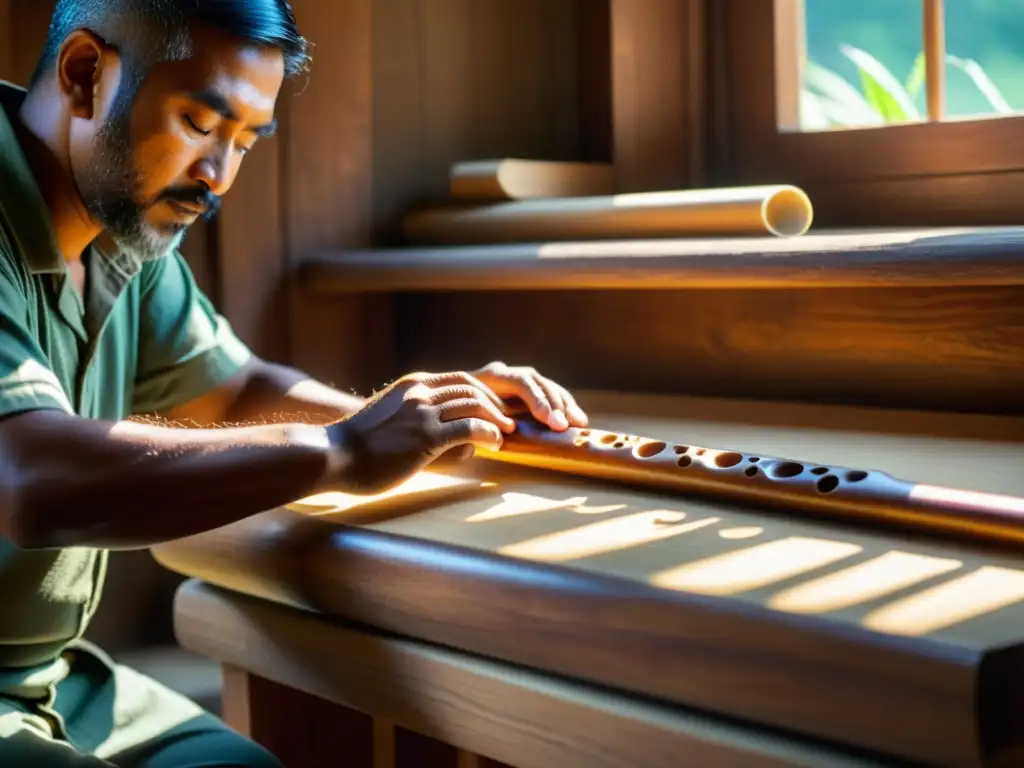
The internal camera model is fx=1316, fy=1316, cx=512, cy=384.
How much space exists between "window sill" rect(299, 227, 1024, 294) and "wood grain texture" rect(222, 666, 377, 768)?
0.53m

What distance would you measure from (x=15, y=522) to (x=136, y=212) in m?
0.32

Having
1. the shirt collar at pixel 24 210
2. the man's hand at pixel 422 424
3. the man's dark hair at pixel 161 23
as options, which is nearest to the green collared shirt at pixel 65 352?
the shirt collar at pixel 24 210

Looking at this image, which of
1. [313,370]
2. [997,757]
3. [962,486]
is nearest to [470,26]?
[313,370]

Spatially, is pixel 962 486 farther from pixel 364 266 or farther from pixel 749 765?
A: pixel 364 266

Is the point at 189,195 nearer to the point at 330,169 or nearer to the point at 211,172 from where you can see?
the point at 211,172

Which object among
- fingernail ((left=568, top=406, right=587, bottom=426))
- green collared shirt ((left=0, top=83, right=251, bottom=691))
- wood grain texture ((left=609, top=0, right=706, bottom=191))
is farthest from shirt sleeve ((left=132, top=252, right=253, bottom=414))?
wood grain texture ((left=609, top=0, right=706, bottom=191))

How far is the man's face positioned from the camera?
106 centimetres

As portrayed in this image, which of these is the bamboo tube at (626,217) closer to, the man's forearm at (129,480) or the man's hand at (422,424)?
the man's hand at (422,424)

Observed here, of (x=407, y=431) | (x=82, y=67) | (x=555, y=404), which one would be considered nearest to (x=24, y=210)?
(x=82, y=67)

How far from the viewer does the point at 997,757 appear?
604 millimetres

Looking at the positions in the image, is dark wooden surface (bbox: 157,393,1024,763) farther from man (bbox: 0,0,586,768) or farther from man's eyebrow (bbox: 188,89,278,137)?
man's eyebrow (bbox: 188,89,278,137)

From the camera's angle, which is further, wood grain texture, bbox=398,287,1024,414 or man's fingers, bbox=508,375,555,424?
wood grain texture, bbox=398,287,1024,414

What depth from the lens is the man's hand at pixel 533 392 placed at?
1.14 m

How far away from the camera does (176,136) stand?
3.51 ft
